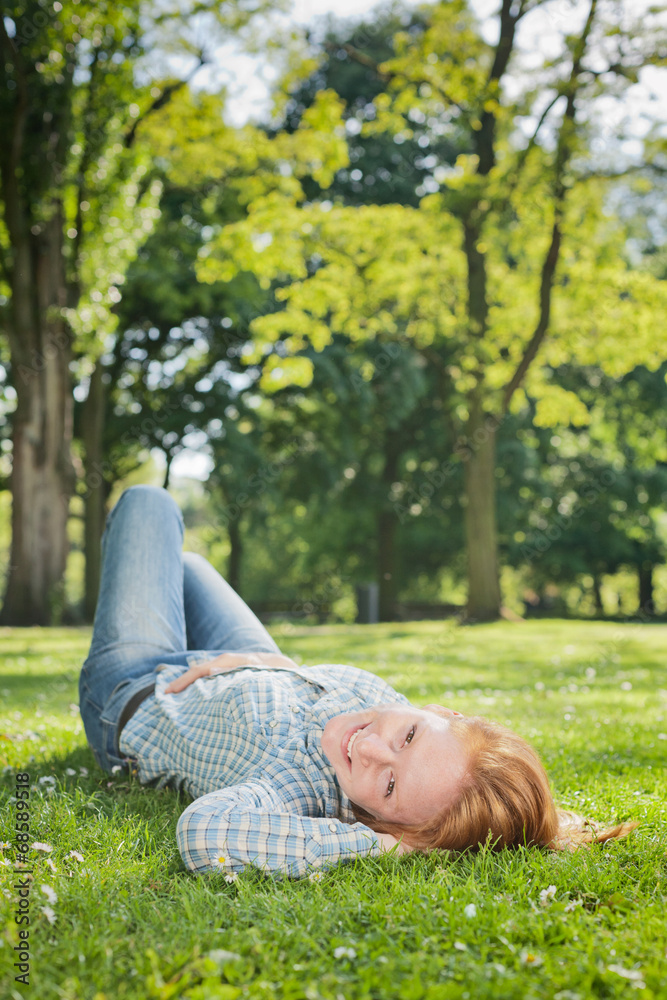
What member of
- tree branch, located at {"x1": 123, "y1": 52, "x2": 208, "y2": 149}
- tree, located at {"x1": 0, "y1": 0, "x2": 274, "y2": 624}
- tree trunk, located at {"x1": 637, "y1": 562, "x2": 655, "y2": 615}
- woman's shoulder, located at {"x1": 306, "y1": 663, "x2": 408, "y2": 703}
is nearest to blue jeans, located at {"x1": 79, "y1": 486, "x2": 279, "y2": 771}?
woman's shoulder, located at {"x1": 306, "y1": 663, "x2": 408, "y2": 703}

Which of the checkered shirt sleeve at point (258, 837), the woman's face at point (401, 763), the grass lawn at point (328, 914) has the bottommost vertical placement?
the grass lawn at point (328, 914)

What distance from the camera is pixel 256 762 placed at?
2992mm

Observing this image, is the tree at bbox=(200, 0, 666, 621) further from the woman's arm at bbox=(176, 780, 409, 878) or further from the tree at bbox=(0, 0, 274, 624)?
the woman's arm at bbox=(176, 780, 409, 878)

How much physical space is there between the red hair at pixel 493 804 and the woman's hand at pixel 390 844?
21 mm

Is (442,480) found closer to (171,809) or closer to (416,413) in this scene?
(416,413)

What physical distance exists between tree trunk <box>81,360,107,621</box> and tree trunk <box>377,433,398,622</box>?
11.5 meters

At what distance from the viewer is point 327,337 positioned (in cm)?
1795

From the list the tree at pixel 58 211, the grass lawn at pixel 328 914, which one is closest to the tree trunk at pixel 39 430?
the tree at pixel 58 211

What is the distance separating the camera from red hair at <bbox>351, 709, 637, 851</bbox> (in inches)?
104

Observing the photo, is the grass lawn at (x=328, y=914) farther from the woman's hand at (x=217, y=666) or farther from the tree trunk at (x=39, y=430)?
the tree trunk at (x=39, y=430)

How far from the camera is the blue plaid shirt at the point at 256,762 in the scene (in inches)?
99.6

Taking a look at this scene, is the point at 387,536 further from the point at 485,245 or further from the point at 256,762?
Answer: the point at 256,762

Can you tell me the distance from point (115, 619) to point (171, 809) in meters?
1.01

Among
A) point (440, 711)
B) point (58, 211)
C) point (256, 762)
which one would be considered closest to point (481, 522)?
point (58, 211)
